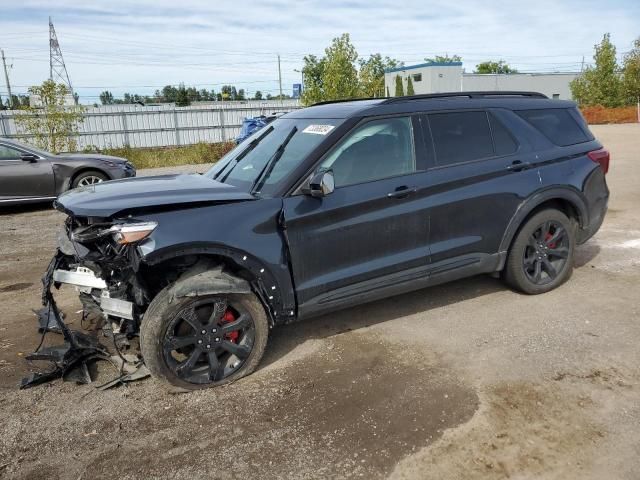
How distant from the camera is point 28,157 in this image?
1017cm

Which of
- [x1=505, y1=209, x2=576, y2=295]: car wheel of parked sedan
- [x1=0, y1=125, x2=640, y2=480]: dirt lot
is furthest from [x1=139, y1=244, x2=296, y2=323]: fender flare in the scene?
[x1=505, y1=209, x2=576, y2=295]: car wheel of parked sedan

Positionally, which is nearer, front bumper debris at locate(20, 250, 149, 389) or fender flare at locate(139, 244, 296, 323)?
fender flare at locate(139, 244, 296, 323)

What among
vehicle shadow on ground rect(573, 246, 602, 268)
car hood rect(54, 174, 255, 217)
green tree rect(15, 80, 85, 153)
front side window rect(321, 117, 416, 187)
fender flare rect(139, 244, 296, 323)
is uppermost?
green tree rect(15, 80, 85, 153)

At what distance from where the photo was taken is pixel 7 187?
9.96m

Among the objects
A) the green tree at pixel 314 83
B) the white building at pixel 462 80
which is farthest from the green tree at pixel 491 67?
the green tree at pixel 314 83

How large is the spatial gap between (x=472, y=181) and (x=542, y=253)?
1148 millimetres

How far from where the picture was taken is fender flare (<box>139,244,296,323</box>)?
3.32 meters

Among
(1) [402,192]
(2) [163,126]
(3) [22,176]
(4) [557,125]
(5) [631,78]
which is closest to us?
(1) [402,192]

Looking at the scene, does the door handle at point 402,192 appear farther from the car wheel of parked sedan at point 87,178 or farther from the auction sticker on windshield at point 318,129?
the car wheel of parked sedan at point 87,178

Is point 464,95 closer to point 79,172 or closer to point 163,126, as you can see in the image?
point 79,172

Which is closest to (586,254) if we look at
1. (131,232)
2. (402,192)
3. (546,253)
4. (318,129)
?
(546,253)

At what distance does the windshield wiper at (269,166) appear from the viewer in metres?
3.87

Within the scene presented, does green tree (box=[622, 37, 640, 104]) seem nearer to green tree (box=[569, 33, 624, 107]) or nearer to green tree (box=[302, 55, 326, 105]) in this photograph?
green tree (box=[569, 33, 624, 107])

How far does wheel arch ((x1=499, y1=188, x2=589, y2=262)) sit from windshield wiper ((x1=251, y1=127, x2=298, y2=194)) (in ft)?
6.70
